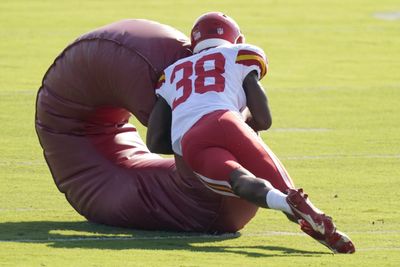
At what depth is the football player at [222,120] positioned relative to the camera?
25.3 ft

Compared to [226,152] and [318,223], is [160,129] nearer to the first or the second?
[226,152]

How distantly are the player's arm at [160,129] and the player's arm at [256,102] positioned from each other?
547 millimetres

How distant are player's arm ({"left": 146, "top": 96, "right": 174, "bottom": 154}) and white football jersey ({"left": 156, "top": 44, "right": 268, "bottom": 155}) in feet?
0.20

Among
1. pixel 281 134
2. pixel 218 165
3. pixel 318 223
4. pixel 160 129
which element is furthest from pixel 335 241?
pixel 281 134

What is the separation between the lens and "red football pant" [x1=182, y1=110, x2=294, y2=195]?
793cm

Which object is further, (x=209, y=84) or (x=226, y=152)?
(x=209, y=84)

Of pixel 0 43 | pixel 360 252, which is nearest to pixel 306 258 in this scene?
pixel 360 252

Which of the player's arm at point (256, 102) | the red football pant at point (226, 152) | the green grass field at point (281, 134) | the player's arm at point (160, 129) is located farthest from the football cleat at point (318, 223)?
the player's arm at point (160, 129)

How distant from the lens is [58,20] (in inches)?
808

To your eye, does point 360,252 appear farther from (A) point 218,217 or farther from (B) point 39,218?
(B) point 39,218

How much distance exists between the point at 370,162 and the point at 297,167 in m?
0.67

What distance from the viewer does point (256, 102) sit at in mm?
8258

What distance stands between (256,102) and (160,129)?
65cm

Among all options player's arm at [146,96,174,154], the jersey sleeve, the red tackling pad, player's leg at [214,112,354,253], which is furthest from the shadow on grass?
the jersey sleeve
